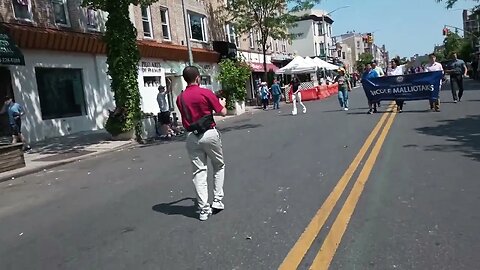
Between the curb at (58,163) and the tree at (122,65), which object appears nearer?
the curb at (58,163)

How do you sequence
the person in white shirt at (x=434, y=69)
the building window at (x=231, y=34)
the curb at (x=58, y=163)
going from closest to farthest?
the curb at (x=58, y=163), the person in white shirt at (x=434, y=69), the building window at (x=231, y=34)

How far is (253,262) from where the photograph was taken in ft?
13.8

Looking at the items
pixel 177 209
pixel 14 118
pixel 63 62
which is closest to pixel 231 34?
pixel 63 62

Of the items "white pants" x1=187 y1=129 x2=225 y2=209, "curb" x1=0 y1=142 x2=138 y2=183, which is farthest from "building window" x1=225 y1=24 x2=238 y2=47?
"white pants" x1=187 y1=129 x2=225 y2=209

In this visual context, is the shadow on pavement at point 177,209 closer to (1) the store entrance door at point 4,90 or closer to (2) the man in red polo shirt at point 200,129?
(2) the man in red polo shirt at point 200,129

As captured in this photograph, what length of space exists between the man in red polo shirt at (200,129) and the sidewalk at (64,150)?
669 cm

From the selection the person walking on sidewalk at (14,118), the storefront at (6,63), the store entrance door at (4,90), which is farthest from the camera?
the store entrance door at (4,90)

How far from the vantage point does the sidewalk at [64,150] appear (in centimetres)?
1181

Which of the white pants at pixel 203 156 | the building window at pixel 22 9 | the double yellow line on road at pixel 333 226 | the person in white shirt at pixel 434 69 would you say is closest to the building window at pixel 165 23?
the building window at pixel 22 9

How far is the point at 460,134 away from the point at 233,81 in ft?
53.0

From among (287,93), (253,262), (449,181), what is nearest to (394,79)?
(449,181)

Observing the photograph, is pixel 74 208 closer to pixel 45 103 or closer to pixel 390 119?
pixel 390 119

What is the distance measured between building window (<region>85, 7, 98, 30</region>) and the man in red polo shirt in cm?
1671

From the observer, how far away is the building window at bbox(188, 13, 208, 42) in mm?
30603
